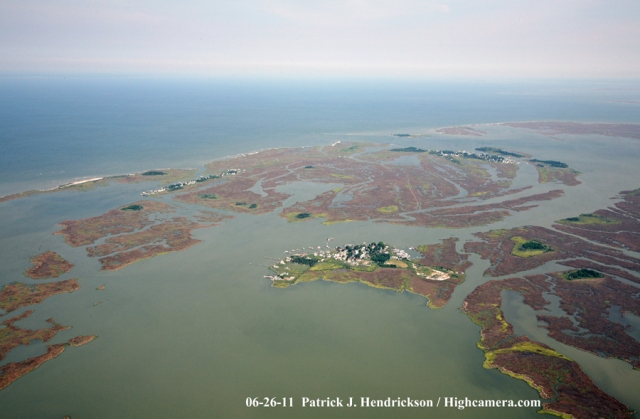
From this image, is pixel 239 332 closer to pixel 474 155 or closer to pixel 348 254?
pixel 348 254

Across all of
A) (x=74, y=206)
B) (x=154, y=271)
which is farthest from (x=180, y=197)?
(x=154, y=271)

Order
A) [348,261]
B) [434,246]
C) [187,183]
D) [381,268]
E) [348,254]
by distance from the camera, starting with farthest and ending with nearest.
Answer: [187,183]
[434,246]
[348,254]
[348,261]
[381,268]

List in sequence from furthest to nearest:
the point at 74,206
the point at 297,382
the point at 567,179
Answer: the point at 567,179, the point at 74,206, the point at 297,382

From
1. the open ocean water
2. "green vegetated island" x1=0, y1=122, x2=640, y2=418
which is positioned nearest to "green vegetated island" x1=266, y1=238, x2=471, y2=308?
"green vegetated island" x1=0, y1=122, x2=640, y2=418

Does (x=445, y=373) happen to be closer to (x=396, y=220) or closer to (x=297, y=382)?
(x=297, y=382)

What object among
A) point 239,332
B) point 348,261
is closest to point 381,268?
point 348,261

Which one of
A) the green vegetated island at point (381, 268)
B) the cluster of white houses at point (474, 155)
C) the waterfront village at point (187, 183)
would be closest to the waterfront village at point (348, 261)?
the green vegetated island at point (381, 268)
